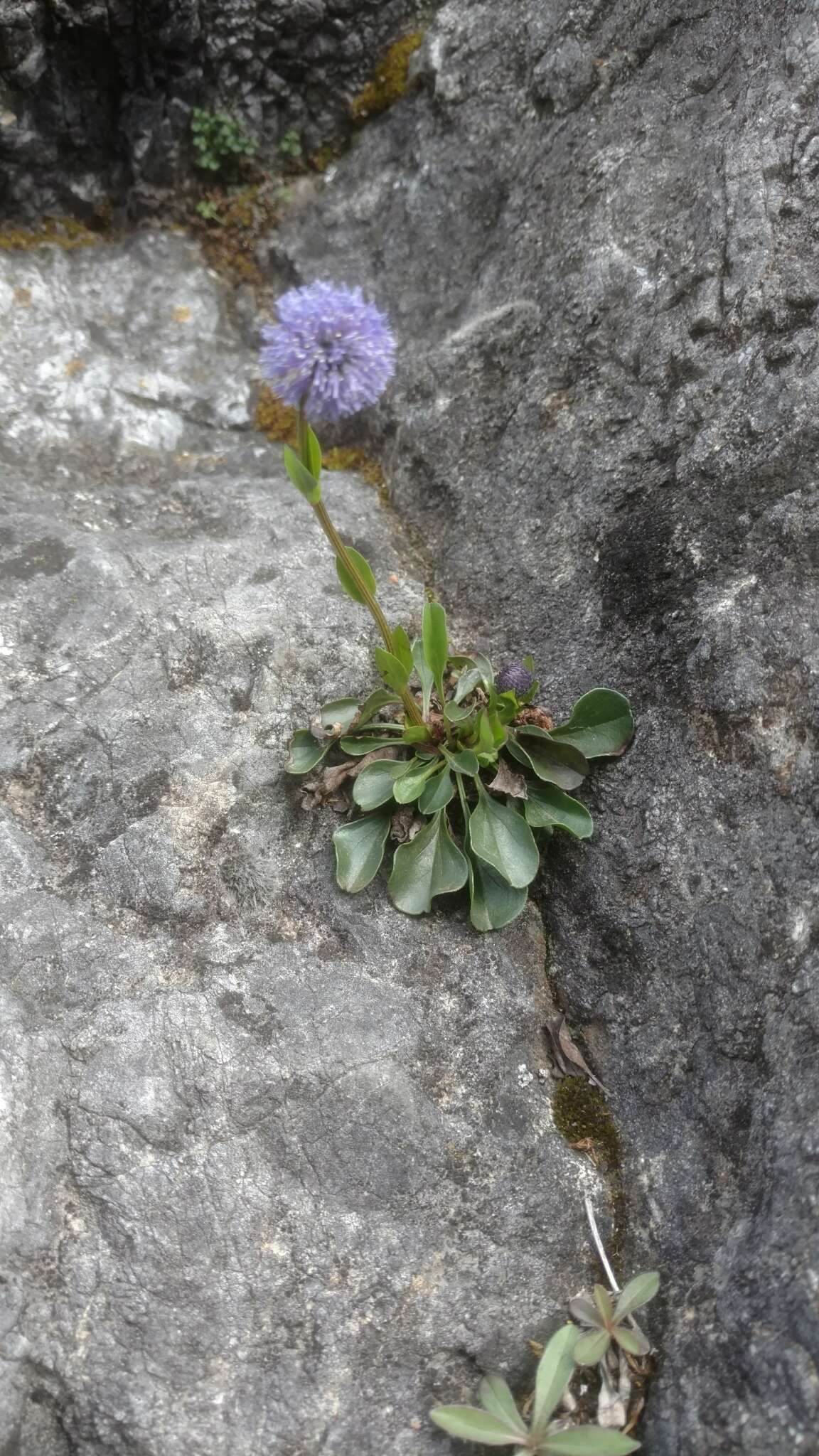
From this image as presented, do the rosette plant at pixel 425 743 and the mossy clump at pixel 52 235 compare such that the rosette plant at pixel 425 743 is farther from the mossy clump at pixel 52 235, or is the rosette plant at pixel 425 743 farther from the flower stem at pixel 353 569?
the mossy clump at pixel 52 235

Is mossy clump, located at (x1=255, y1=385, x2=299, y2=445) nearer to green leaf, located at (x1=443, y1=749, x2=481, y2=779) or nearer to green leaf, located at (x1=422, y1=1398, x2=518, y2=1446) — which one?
green leaf, located at (x1=443, y1=749, x2=481, y2=779)

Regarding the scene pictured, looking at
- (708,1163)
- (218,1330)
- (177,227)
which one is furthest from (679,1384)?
(177,227)

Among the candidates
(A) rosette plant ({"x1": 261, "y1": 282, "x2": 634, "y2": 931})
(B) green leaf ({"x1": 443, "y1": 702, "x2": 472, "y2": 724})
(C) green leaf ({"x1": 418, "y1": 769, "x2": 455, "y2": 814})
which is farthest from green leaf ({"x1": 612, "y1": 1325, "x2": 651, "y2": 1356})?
(B) green leaf ({"x1": 443, "y1": 702, "x2": 472, "y2": 724})

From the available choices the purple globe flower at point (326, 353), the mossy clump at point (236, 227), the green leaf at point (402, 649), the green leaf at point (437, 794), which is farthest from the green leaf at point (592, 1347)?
the mossy clump at point (236, 227)

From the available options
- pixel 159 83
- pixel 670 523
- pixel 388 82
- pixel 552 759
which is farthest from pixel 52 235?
pixel 552 759

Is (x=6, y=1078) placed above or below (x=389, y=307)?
below

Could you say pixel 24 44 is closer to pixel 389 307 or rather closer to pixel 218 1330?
pixel 389 307

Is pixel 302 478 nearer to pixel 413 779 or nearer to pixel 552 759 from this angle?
pixel 413 779
